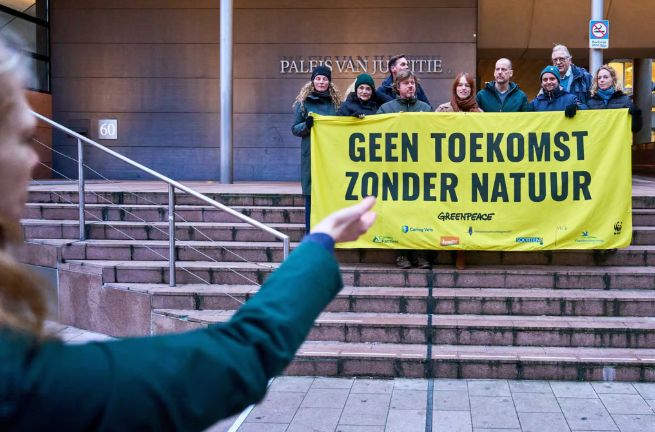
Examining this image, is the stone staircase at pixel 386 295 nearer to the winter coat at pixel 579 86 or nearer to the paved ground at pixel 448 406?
the paved ground at pixel 448 406

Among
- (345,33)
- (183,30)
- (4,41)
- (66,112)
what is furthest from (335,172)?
(66,112)

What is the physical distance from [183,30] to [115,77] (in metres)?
1.70

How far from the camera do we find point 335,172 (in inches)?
271

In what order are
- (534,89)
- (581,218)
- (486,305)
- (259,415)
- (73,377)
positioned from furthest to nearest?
(534,89) < (581,218) < (486,305) < (259,415) < (73,377)

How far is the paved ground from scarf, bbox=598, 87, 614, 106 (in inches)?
128

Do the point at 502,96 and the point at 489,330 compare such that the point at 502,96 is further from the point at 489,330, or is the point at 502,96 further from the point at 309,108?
the point at 489,330

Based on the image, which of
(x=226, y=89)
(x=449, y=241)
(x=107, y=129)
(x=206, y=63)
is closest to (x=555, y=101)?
(x=449, y=241)

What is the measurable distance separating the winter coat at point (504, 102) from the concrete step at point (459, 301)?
79.1 inches

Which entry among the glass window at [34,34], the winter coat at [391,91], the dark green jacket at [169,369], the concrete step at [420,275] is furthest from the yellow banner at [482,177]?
the glass window at [34,34]

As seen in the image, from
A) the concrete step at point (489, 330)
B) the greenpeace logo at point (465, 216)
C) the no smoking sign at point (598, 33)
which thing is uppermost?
the no smoking sign at point (598, 33)

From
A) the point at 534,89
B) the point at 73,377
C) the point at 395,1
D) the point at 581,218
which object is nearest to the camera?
the point at 73,377

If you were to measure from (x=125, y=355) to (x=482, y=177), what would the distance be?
20.3 feet

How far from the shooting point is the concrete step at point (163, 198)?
8062 mm

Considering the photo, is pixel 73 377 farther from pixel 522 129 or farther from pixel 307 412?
pixel 522 129
